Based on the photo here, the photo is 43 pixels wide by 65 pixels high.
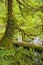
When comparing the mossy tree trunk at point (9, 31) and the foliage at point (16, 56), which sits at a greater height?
the mossy tree trunk at point (9, 31)

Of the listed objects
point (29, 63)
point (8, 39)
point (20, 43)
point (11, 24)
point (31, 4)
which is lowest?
point (29, 63)

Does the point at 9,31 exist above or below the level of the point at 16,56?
above

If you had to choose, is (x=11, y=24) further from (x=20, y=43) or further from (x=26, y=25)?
(x=20, y=43)

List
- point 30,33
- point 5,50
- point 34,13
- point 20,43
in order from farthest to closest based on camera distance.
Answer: point 20,43 → point 34,13 → point 30,33 → point 5,50

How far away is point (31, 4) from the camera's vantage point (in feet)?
6.44

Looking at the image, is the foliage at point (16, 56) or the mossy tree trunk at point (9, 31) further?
the foliage at point (16, 56)

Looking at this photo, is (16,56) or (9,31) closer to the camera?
(9,31)

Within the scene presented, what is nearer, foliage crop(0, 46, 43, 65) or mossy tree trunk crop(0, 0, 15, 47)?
mossy tree trunk crop(0, 0, 15, 47)

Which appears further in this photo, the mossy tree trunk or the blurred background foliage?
the blurred background foliage

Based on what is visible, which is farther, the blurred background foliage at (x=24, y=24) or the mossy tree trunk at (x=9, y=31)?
the blurred background foliage at (x=24, y=24)

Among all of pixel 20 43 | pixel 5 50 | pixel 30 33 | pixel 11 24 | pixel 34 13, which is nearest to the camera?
pixel 11 24

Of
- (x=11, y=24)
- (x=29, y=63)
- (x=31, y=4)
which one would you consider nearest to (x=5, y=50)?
(x=11, y=24)

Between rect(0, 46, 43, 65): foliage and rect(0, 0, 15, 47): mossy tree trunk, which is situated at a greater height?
rect(0, 0, 15, 47): mossy tree trunk

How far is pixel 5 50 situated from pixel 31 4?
22.6 inches
